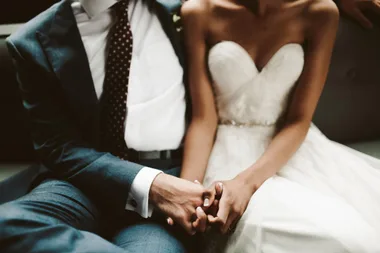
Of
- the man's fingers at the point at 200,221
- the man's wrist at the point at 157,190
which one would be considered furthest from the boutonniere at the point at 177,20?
the man's fingers at the point at 200,221

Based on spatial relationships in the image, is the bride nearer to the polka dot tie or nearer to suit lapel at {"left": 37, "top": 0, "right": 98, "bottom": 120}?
the polka dot tie

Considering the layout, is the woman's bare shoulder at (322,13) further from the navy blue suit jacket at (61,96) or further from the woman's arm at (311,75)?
the navy blue suit jacket at (61,96)

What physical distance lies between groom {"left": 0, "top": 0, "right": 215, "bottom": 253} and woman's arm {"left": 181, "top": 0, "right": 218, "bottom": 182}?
0.04m

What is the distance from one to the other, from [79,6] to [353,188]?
3.09ft

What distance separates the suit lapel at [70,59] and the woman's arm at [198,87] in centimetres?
30

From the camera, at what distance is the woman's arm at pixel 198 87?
129 cm

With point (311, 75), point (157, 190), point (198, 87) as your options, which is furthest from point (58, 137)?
point (311, 75)

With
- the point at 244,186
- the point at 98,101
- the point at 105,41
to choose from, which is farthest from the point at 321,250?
the point at 105,41

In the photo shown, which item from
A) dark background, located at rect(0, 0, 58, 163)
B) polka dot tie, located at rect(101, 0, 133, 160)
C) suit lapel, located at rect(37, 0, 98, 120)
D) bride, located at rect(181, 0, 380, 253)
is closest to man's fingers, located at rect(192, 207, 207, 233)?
bride, located at rect(181, 0, 380, 253)

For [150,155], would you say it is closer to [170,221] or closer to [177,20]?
[170,221]

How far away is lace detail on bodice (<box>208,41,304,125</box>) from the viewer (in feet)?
4.24

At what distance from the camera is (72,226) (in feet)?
3.58

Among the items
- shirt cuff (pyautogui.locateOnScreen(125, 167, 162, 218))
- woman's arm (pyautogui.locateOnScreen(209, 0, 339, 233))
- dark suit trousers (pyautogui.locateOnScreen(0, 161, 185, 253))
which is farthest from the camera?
woman's arm (pyautogui.locateOnScreen(209, 0, 339, 233))

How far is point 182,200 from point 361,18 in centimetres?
93
